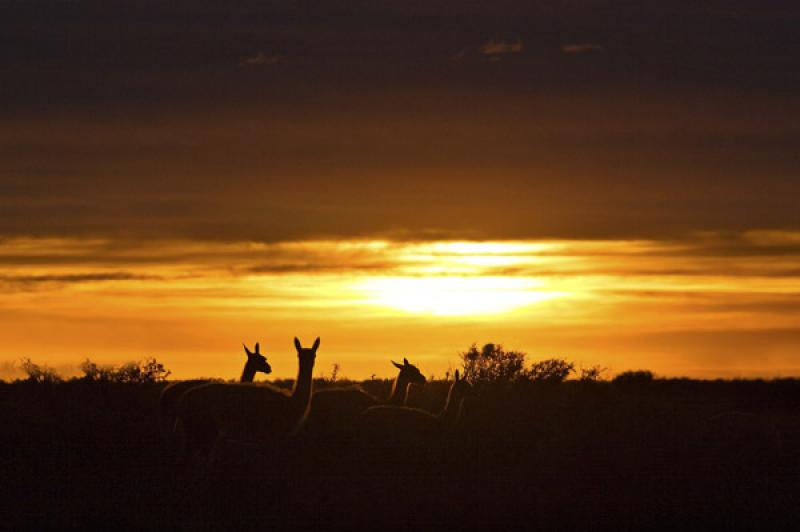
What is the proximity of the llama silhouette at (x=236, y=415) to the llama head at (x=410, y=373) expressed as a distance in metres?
6.93

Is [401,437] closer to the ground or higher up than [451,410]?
closer to the ground

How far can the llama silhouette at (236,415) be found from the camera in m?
20.0

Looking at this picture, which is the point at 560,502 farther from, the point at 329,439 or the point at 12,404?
the point at 12,404

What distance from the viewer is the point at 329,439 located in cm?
2142

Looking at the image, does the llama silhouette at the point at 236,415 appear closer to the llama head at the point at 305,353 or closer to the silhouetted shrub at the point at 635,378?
the llama head at the point at 305,353

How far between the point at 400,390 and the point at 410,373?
502 millimetres

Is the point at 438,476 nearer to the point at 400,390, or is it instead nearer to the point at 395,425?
the point at 395,425

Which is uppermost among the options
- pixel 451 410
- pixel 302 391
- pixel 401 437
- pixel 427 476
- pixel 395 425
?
pixel 451 410

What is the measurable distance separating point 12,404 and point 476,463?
9871 millimetres

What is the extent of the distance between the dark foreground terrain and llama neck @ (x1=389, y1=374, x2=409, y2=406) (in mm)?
1879

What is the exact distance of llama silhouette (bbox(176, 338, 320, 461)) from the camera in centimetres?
1998

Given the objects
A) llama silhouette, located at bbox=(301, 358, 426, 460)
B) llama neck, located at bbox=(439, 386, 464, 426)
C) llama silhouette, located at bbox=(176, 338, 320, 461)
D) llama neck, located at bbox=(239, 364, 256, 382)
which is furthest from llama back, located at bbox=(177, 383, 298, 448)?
llama neck, located at bbox=(239, 364, 256, 382)

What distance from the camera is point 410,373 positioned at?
1096 inches

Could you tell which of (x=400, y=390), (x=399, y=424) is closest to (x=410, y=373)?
(x=400, y=390)
